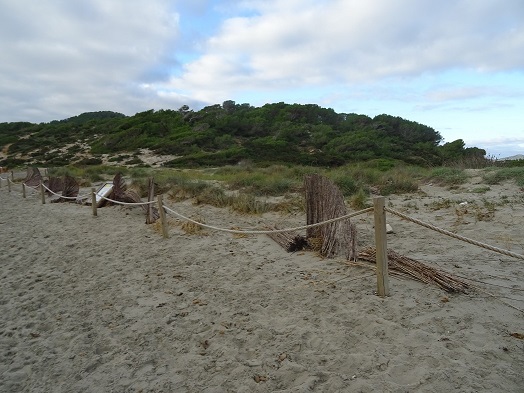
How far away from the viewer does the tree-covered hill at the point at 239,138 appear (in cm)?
3070

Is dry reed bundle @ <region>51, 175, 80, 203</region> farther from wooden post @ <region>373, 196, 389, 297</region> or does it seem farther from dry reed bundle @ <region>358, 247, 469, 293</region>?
wooden post @ <region>373, 196, 389, 297</region>

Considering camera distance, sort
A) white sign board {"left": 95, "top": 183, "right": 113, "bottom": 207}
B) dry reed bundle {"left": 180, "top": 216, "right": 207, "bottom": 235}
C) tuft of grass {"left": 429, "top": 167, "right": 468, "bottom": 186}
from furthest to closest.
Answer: white sign board {"left": 95, "top": 183, "right": 113, "bottom": 207}, tuft of grass {"left": 429, "top": 167, "right": 468, "bottom": 186}, dry reed bundle {"left": 180, "top": 216, "right": 207, "bottom": 235}

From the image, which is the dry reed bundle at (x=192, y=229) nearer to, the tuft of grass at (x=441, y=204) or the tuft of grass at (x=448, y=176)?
the tuft of grass at (x=441, y=204)

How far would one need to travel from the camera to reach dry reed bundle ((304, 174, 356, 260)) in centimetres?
535

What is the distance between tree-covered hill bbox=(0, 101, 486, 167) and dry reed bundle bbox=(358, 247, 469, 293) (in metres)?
22.6

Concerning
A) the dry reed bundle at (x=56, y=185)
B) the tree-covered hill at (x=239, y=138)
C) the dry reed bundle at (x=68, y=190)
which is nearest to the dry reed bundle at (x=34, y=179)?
the dry reed bundle at (x=56, y=185)

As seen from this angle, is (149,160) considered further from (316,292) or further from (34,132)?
(316,292)

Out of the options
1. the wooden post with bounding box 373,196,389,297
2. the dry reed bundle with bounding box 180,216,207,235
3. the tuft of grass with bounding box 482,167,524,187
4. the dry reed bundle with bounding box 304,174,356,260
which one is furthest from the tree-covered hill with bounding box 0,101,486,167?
the wooden post with bounding box 373,196,389,297

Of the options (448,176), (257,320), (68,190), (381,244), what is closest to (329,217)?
(381,244)

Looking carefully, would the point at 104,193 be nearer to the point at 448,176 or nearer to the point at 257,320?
the point at 257,320

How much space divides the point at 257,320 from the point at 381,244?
141 cm

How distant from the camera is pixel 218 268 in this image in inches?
221

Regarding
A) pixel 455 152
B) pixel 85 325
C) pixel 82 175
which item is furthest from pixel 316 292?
pixel 455 152

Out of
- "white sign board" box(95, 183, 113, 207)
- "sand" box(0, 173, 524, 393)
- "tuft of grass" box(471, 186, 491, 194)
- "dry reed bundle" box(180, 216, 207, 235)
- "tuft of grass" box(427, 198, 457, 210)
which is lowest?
"sand" box(0, 173, 524, 393)
